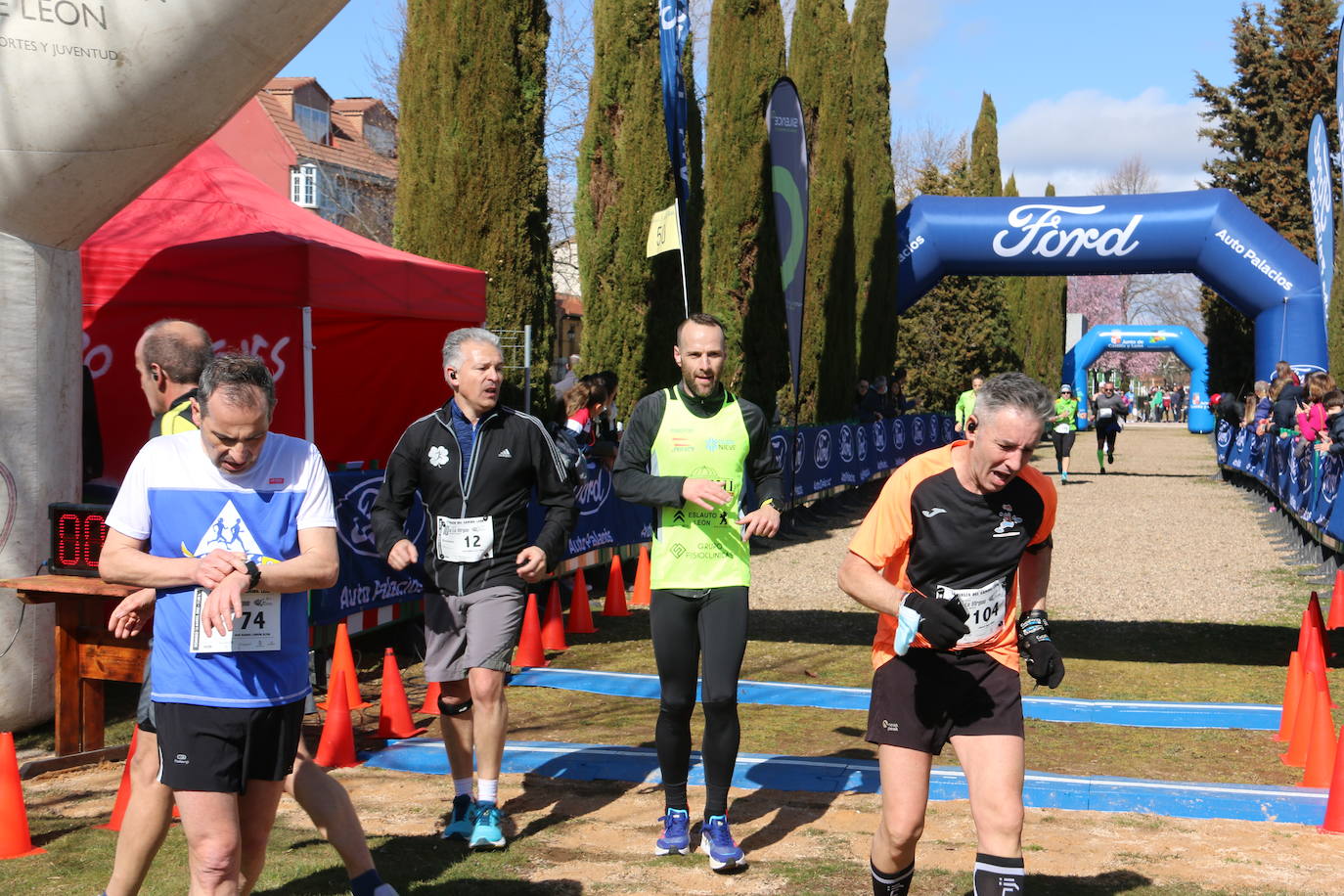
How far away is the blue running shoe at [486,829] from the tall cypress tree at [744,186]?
15.6 metres

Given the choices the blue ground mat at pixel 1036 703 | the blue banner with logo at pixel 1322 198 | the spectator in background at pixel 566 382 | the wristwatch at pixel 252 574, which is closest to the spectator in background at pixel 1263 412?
the blue banner with logo at pixel 1322 198

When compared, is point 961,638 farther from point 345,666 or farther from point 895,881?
point 345,666

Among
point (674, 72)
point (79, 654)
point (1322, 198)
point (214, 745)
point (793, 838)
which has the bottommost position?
point (793, 838)

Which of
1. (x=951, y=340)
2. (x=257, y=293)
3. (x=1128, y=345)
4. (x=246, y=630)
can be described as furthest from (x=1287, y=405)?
(x=1128, y=345)

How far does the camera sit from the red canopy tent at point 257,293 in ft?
32.3

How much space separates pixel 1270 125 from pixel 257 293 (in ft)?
144

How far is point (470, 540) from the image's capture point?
17.7 feet

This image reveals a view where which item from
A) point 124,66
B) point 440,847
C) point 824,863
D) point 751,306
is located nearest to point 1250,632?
point 824,863

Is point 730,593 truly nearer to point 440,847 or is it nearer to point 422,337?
point 440,847

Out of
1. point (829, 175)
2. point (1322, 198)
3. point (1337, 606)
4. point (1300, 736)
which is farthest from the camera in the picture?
point (829, 175)

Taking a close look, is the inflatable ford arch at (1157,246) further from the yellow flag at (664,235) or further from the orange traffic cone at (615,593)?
the orange traffic cone at (615,593)

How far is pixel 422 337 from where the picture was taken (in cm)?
1238

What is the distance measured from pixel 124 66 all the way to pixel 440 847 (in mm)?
4220

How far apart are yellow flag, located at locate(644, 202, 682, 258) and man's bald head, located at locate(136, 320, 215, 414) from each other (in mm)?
7858
